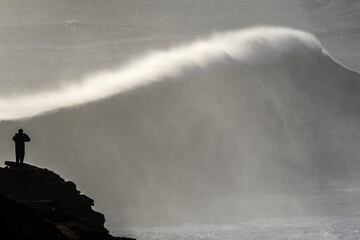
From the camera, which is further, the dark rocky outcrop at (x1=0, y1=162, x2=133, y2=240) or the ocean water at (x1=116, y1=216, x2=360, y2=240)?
the ocean water at (x1=116, y1=216, x2=360, y2=240)

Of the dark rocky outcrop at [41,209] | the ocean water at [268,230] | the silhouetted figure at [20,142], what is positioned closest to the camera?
the dark rocky outcrop at [41,209]

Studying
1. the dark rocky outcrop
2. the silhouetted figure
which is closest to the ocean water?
the dark rocky outcrop

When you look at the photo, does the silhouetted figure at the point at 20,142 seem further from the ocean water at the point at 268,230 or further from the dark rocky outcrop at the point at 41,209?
the ocean water at the point at 268,230

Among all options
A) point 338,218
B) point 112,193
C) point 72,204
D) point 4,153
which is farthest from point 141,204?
point 72,204

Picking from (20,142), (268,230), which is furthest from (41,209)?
(268,230)

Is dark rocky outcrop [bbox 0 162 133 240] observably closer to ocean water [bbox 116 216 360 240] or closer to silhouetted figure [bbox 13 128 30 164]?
silhouetted figure [bbox 13 128 30 164]

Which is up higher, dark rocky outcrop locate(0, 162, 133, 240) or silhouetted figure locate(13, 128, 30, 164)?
silhouetted figure locate(13, 128, 30, 164)

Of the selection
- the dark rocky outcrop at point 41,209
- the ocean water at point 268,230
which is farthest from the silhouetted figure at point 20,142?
the ocean water at point 268,230

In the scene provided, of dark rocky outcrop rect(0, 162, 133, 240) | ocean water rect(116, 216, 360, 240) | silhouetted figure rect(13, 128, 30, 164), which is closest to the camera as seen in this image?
dark rocky outcrop rect(0, 162, 133, 240)

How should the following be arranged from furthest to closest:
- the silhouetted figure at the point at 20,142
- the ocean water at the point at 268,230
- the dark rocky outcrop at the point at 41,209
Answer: the ocean water at the point at 268,230
the silhouetted figure at the point at 20,142
the dark rocky outcrop at the point at 41,209

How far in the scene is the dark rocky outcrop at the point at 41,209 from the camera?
55.7ft

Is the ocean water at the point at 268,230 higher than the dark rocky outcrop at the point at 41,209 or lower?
higher

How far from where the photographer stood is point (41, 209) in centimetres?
2192

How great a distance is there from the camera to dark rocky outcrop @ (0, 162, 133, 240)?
17.0 metres
